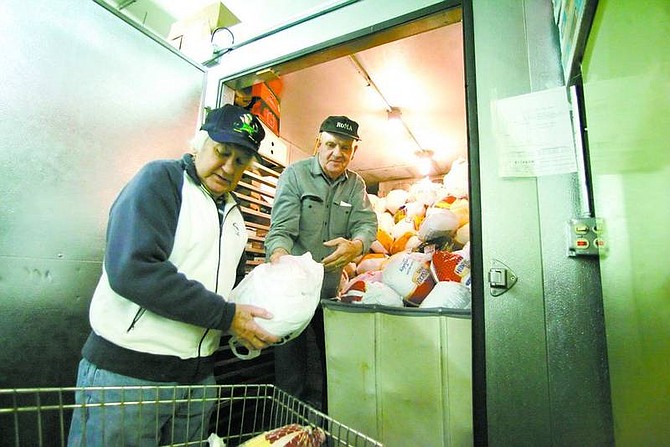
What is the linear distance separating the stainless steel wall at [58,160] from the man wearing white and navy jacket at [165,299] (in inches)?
16.5

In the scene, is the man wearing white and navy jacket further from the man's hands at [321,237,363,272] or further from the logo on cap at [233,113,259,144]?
the man's hands at [321,237,363,272]

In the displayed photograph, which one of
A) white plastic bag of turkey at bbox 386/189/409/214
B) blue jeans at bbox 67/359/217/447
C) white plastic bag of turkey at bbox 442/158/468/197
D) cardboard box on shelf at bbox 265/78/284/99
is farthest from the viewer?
white plastic bag of turkey at bbox 386/189/409/214

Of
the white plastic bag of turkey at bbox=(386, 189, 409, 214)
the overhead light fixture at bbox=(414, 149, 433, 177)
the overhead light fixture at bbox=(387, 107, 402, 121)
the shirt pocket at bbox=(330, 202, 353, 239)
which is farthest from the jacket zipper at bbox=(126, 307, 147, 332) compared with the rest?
the overhead light fixture at bbox=(414, 149, 433, 177)

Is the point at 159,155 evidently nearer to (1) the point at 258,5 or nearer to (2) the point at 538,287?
(1) the point at 258,5

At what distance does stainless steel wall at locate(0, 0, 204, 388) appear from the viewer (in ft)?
3.59

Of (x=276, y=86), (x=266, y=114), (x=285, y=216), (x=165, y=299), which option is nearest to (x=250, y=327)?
(x=165, y=299)

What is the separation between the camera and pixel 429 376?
1.06 metres

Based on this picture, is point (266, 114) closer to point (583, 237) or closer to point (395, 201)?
point (395, 201)

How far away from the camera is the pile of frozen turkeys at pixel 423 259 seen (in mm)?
1351

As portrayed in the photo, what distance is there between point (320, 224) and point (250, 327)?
0.88m

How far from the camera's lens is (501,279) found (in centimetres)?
90

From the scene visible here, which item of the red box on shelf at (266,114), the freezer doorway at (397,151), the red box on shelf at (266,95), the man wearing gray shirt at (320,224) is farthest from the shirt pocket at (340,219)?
the red box on shelf at (266,95)

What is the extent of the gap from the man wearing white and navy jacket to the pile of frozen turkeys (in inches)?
26.6

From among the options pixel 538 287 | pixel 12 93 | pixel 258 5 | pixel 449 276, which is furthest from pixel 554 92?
pixel 258 5
